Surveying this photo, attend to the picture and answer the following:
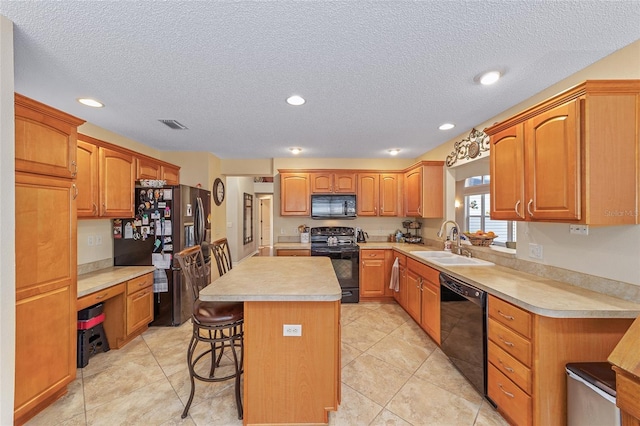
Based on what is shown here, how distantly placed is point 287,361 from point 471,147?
3.04 meters

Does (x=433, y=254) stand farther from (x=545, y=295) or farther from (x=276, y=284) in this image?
(x=276, y=284)

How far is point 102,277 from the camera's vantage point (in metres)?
2.65

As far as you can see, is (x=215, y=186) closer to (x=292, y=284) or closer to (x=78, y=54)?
(x=78, y=54)

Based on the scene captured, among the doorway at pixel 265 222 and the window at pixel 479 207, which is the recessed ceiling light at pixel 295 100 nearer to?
the window at pixel 479 207

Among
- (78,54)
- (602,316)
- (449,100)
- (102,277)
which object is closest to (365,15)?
(449,100)

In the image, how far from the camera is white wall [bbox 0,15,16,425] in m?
1.35

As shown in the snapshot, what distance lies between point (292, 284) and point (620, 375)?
1631mm

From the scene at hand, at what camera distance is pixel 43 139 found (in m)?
1.79

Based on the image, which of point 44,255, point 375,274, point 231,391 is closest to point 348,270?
point 375,274

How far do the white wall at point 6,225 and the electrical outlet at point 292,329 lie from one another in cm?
149

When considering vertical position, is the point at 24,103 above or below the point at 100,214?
above

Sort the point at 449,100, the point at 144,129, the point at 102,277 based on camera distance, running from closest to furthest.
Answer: the point at 449,100, the point at 102,277, the point at 144,129

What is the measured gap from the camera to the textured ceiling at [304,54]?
128 cm

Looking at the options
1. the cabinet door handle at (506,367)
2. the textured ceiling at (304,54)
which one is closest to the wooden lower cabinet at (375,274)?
the textured ceiling at (304,54)
